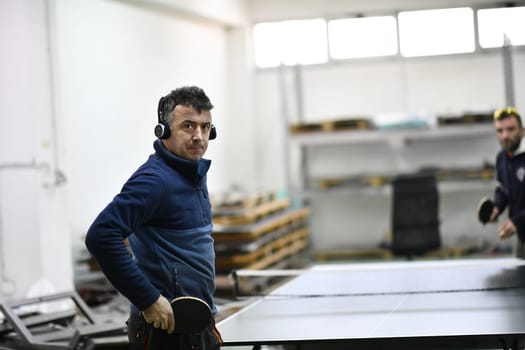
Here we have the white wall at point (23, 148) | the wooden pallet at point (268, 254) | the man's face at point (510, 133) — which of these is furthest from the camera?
the wooden pallet at point (268, 254)

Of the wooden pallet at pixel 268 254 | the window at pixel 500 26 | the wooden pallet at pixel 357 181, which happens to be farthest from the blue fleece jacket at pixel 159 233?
the window at pixel 500 26

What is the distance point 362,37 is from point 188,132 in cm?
821

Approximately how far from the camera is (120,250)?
2658mm

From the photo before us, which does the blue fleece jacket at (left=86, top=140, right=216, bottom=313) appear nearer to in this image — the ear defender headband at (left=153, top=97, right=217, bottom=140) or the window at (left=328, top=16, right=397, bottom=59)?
the ear defender headband at (left=153, top=97, right=217, bottom=140)

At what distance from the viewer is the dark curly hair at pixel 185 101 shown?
2971 millimetres

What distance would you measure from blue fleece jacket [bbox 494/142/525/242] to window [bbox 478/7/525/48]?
4890 mm

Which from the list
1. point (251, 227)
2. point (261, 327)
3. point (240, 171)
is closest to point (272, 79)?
point (240, 171)

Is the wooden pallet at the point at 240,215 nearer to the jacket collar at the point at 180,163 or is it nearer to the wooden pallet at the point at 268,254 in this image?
the wooden pallet at the point at 268,254

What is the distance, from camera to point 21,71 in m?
6.18

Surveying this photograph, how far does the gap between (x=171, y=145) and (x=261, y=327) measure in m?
0.87

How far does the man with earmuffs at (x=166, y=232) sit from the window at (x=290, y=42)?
7992 millimetres

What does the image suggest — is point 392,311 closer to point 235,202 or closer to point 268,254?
point 235,202

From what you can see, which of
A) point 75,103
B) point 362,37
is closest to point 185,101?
point 75,103

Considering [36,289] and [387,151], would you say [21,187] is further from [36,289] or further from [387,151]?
[387,151]
